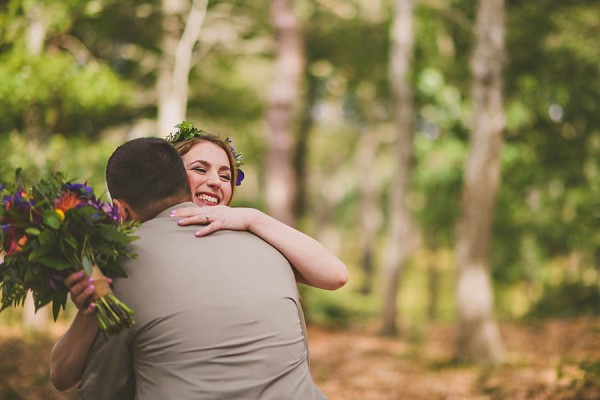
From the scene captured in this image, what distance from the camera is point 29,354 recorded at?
38.9 feet

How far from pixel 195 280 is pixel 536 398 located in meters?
7.24

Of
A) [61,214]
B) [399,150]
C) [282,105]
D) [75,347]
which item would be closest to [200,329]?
[75,347]

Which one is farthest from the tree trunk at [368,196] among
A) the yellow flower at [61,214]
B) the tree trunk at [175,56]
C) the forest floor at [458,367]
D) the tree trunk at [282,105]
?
the yellow flower at [61,214]

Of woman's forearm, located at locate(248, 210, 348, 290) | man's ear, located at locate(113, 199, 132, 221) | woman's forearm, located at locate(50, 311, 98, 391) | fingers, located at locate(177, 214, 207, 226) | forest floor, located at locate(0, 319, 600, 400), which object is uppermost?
man's ear, located at locate(113, 199, 132, 221)

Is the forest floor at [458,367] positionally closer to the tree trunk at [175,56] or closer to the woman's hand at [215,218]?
the woman's hand at [215,218]

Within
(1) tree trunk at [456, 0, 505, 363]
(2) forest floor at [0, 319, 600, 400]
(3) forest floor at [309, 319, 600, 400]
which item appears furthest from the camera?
(1) tree trunk at [456, 0, 505, 363]

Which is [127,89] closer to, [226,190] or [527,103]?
[527,103]

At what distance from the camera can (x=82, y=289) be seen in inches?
86.9

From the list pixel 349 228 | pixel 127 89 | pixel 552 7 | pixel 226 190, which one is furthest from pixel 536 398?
pixel 349 228

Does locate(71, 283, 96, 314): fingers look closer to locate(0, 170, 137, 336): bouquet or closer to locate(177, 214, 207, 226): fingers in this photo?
locate(0, 170, 137, 336): bouquet

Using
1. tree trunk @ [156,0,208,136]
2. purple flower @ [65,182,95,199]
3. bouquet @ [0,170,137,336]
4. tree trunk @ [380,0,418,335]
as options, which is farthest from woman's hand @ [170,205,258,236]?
tree trunk @ [380,0,418,335]

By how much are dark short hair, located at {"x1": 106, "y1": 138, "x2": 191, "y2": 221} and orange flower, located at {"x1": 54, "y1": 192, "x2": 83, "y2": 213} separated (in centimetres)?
12

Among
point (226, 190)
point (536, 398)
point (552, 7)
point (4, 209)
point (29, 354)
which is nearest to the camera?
point (4, 209)

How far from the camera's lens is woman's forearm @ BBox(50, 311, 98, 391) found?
228cm
